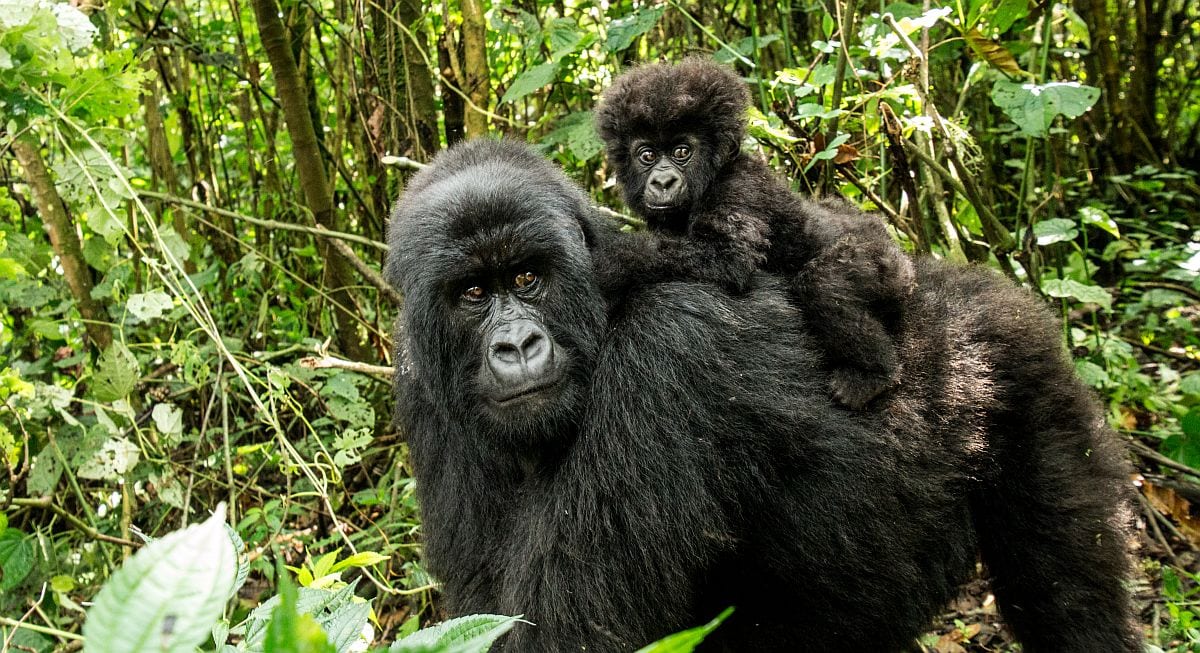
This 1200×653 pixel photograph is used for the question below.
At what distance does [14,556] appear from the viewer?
354 cm

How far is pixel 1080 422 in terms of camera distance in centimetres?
286

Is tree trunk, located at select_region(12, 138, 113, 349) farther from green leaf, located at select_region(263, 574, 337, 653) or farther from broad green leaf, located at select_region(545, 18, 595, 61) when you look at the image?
green leaf, located at select_region(263, 574, 337, 653)

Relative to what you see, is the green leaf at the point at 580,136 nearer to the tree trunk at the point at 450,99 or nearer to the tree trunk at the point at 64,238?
the tree trunk at the point at 450,99

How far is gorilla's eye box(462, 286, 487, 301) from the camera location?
2748 millimetres

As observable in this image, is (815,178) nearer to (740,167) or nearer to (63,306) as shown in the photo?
(740,167)

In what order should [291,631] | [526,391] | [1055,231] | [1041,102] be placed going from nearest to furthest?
[291,631] → [526,391] → [1041,102] → [1055,231]

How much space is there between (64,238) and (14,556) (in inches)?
71.3

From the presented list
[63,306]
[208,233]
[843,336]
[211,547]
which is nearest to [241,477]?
[63,306]

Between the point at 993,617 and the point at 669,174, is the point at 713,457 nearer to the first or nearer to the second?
the point at 669,174

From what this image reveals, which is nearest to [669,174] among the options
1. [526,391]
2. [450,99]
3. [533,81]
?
[533,81]

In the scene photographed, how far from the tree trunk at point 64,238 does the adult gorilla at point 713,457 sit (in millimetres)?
2618

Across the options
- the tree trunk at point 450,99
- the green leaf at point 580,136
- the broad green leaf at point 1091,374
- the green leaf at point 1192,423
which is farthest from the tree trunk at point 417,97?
the green leaf at point 1192,423

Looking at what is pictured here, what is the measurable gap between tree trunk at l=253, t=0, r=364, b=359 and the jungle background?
0.6 inches

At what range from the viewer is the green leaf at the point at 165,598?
67cm
